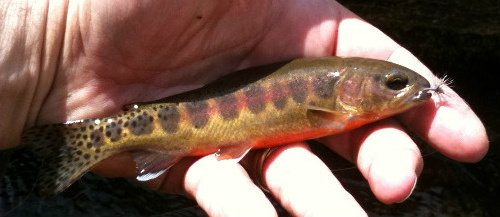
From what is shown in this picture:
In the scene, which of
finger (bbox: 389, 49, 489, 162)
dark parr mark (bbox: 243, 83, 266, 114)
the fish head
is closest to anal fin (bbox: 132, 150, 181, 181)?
dark parr mark (bbox: 243, 83, 266, 114)

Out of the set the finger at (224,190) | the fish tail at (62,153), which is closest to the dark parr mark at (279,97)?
the finger at (224,190)

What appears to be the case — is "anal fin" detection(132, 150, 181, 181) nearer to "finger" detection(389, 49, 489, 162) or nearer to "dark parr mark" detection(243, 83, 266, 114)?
"dark parr mark" detection(243, 83, 266, 114)

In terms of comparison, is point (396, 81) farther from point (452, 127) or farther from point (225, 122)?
point (225, 122)

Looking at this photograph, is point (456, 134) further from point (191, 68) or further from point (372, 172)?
point (191, 68)

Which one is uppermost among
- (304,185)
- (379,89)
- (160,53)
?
(160,53)

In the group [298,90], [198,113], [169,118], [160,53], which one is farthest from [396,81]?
[160,53]
